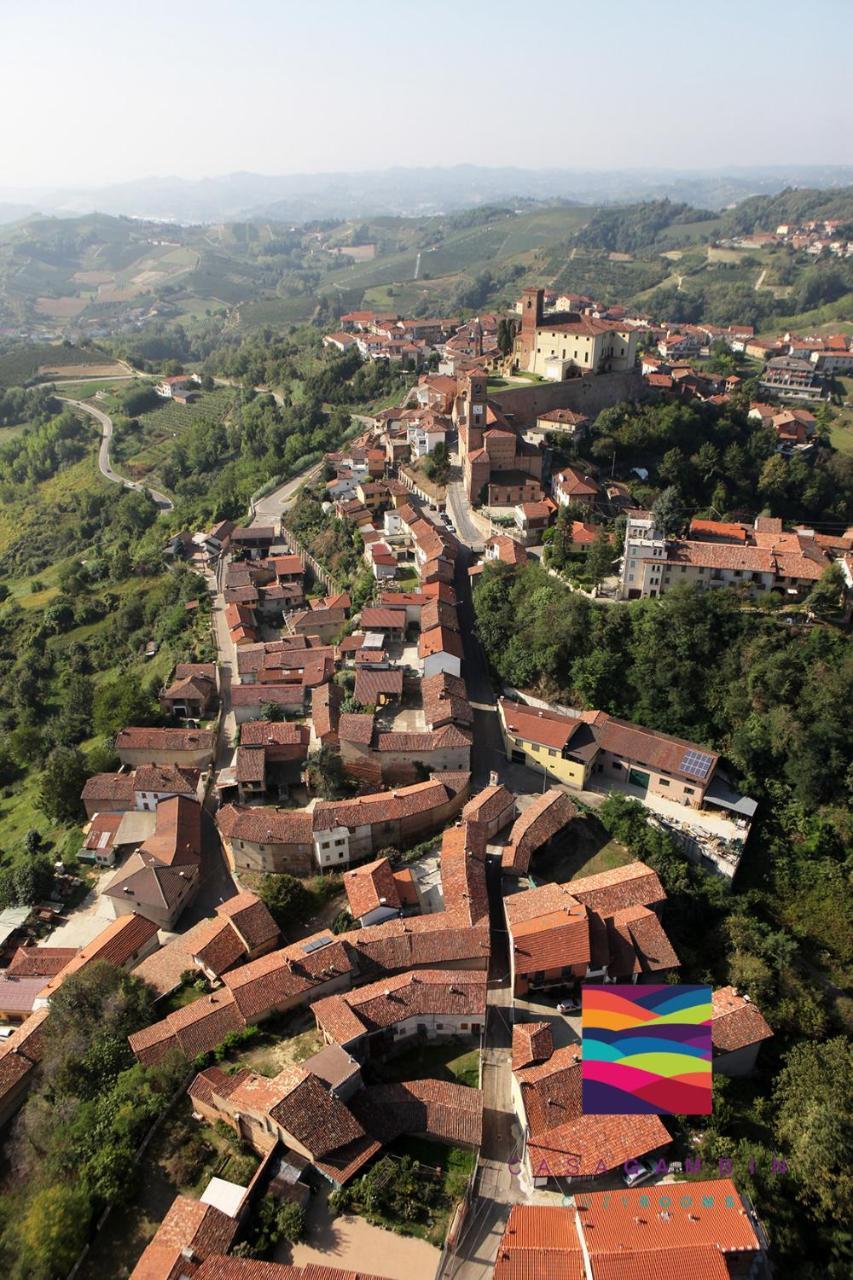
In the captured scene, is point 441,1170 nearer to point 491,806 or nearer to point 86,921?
point 491,806

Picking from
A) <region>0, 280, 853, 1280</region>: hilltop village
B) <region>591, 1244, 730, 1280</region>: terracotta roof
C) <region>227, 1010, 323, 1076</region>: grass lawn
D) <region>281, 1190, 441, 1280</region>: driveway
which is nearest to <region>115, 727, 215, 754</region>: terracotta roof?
<region>0, 280, 853, 1280</region>: hilltop village

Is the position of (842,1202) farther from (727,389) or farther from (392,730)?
(727,389)

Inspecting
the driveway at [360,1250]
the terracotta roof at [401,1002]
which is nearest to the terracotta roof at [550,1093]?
the terracotta roof at [401,1002]

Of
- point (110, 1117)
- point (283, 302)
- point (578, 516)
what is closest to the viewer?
point (110, 1117)

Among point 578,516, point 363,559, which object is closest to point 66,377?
point 363,559

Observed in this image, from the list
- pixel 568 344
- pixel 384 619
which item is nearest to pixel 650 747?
pixel 384 619

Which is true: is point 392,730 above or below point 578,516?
below

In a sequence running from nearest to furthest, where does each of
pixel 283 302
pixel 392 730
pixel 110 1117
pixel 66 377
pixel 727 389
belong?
pixel 110 1117 → pixel 392 730 → pixel 727 389 → pixel 66 377 → pixel 283 302

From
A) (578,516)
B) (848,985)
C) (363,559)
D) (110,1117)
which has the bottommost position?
(848,985)
